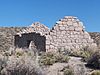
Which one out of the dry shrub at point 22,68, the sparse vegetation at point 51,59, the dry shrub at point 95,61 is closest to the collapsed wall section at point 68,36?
the sparse vegetation at point 51,59

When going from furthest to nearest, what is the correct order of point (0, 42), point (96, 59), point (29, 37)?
point (0, 42) → point (29, 37) → point (96, 59)

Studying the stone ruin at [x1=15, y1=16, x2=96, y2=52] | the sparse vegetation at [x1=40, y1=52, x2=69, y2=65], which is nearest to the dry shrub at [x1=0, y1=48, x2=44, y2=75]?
the sparse vegetation at [x1=40, y1=52, x2=69, y2=65]

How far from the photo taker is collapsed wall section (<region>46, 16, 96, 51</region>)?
23703 mm

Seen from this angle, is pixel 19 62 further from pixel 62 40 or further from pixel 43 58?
pixel 62 40

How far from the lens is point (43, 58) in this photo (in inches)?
677

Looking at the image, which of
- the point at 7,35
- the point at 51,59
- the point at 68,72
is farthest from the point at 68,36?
the point at 7,35

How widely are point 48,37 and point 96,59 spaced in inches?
311

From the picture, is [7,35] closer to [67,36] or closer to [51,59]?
[67,36]

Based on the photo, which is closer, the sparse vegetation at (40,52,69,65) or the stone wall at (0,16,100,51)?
the sparse vegetation at (40,52,69,65)

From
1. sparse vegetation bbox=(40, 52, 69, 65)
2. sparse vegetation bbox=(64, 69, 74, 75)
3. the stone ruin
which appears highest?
the stone ruin

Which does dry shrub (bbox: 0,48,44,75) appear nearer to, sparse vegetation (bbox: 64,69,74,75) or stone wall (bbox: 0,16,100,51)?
sparse vegetation (bbox: 64,69,74,75)

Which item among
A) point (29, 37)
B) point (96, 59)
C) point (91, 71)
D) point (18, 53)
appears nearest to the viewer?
point (91, 71)

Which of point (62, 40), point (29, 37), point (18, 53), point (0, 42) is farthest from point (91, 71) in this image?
point (0, 42)

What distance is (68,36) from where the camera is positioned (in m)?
23.9
